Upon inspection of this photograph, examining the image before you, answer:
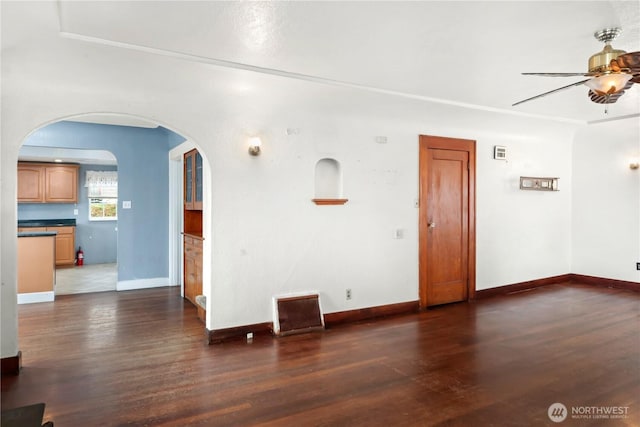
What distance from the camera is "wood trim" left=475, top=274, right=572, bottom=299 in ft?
17.6

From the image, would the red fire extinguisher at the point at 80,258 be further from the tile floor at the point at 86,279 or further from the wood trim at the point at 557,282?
the wood trim at the point at 557,282

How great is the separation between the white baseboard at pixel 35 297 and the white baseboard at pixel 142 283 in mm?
865

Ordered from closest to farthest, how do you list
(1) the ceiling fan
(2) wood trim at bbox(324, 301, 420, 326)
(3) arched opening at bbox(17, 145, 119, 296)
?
1. (1) the ceiling fan
2. (2) wood trim at bbox(324, 301, 420, 326)
3. (3) arched opening at bbox(17, 145, 119, 296)

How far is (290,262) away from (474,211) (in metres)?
2.86

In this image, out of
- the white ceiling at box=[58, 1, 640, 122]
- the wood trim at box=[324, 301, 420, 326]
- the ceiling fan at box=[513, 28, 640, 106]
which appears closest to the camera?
the white ceiling at box=[58, 1, 640, 122]

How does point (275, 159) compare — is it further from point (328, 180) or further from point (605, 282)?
point (605, 282)

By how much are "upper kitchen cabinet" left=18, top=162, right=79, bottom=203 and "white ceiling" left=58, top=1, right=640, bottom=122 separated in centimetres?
705

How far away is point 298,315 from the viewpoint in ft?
12.8

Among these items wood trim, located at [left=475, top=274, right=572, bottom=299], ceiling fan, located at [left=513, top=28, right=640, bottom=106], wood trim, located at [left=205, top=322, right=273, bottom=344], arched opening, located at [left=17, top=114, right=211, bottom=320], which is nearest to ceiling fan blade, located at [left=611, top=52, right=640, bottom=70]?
ceiling fan, located at [left=513, top=28, right=640, bottom=106]

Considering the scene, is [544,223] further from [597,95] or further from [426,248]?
[597,95]

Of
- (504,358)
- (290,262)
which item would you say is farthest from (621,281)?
(290,262)

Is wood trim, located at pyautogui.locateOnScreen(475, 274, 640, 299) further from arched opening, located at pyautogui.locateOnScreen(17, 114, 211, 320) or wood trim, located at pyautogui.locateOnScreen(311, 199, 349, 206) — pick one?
arched opening, located at pyautogui.locateOnScreen(17, 114, 211, 320)

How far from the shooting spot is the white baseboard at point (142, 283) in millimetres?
5699

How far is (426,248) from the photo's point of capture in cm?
482
